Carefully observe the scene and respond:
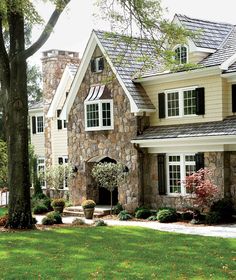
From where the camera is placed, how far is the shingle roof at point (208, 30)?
24.6m

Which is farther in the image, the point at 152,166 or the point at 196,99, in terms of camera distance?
the point at 152,166

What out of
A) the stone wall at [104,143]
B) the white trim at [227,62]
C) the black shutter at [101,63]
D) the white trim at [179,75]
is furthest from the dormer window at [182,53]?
the black shutter at [101,63]

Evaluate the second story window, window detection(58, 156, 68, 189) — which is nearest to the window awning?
the second story window

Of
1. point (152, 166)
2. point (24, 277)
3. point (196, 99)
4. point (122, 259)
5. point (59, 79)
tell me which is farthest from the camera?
point (59, 79)

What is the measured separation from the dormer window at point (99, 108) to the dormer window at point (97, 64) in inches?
34.1

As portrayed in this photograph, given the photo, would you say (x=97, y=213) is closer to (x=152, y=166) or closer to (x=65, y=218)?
(x=65, y=218)

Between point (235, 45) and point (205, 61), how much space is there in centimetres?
151

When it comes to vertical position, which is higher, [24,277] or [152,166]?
[152,166]

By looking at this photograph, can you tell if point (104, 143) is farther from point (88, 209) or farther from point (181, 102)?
point (181, 102)

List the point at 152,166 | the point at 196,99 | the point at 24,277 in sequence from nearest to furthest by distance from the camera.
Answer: the point at 24,277, the point at 196,99, the point at 152,166

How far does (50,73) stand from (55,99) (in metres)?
1.81

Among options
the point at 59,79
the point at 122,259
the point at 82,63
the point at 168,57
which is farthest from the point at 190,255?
the point at 59,79

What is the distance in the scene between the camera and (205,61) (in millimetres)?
23750

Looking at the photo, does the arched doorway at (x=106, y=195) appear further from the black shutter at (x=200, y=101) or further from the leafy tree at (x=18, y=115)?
the leafy tree at (x=18, y=115)
